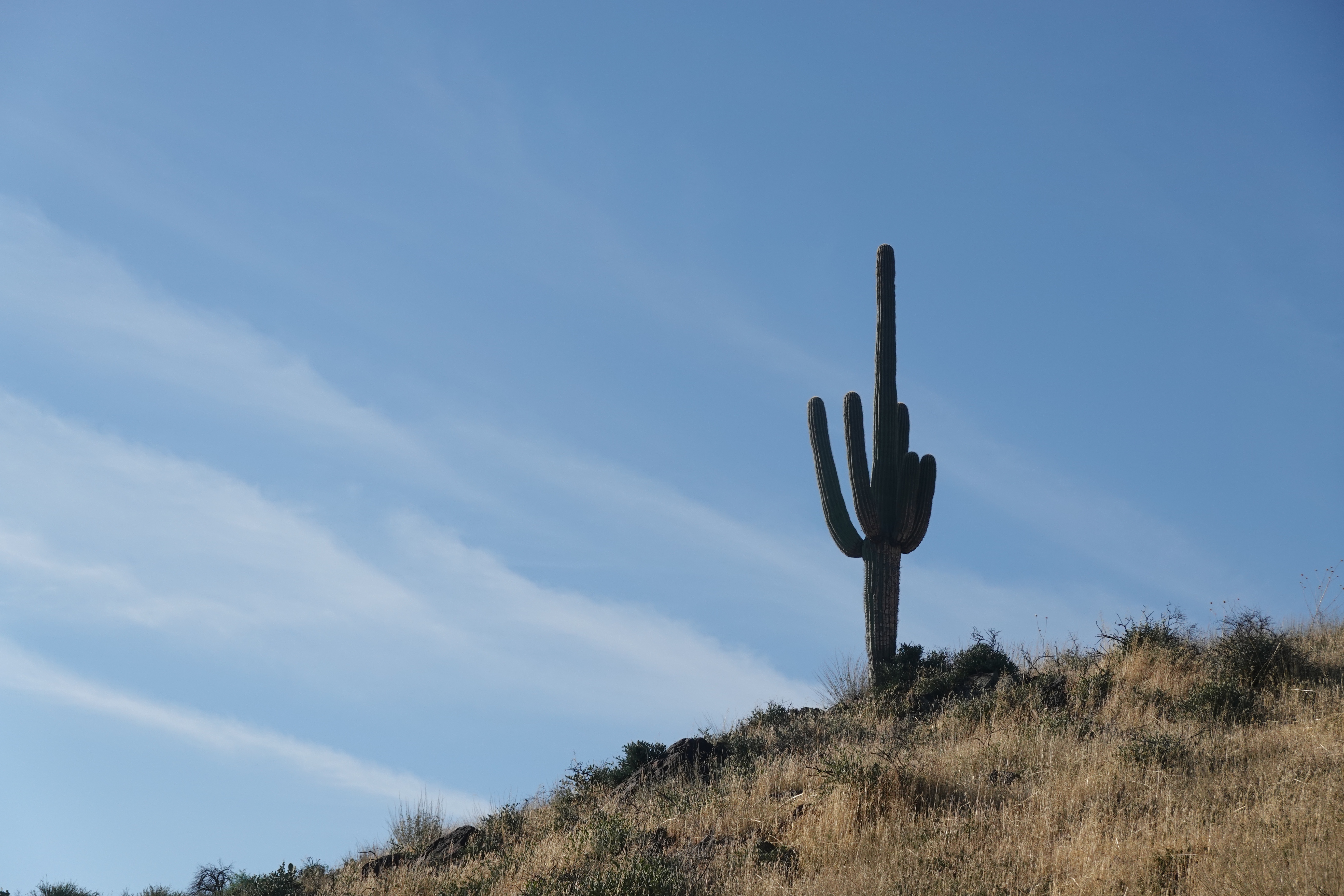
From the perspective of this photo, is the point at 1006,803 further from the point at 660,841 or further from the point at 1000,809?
the point at 660,841

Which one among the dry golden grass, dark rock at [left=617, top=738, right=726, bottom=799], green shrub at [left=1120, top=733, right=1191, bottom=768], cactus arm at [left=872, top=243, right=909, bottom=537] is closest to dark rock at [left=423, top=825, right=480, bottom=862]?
the dry golden grass

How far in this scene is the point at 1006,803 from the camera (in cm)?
896

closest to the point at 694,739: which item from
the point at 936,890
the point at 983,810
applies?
the point at 983,810

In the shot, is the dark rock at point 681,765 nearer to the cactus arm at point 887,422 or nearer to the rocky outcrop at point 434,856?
the rocky outcrop at point 434,856

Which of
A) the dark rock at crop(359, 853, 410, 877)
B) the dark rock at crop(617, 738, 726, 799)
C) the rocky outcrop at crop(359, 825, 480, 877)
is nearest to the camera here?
the rocky outcrop at crop(359, 825, 480, 877)

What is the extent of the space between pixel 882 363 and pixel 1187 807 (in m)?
10.6

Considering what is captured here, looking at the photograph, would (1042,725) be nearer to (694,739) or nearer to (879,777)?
(879,777)

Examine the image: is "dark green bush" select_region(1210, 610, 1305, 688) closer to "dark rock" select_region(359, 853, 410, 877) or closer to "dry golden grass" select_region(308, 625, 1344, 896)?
"dry golden grass" select_region(308, 625, 1344, 896)

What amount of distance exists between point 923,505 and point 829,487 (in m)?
1.60

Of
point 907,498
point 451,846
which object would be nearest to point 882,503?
point 907,498

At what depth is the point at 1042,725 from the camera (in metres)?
11.3

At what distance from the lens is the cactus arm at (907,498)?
17.0 metres

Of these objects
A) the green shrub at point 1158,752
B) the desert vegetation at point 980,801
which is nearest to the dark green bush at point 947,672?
the desert vegetation at point 980,801

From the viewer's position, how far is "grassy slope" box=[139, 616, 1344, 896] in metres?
7.19
